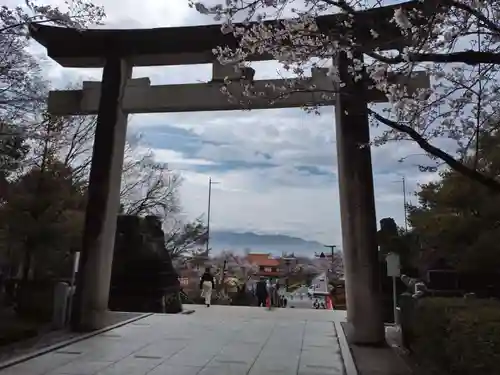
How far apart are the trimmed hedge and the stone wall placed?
331 inches

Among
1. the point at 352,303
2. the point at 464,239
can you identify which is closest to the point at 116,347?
the point at 352,303

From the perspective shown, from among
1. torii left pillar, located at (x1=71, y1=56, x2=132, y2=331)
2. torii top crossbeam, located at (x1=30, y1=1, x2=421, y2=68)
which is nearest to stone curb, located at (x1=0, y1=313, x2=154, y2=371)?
torii left pillar, located at (x1=71, y1=56, x2=132, y2=331)

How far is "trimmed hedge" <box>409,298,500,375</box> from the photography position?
12.9 ft

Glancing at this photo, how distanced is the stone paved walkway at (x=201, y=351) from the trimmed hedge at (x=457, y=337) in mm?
1229

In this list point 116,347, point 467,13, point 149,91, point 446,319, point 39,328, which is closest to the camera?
point 467,13

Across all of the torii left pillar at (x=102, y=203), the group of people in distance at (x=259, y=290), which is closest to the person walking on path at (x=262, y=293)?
the group of people in distance at (x=259, y=290)

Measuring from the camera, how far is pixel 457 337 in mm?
4590

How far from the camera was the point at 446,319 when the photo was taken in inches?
203

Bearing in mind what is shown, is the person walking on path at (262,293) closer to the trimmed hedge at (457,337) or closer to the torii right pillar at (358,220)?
the torii right pillar at (358,220)

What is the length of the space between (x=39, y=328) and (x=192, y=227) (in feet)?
62.0

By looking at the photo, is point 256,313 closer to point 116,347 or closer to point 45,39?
point 116,347

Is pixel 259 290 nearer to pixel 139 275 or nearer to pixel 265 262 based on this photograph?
pixel 139 275

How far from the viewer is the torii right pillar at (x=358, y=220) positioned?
27.1 feet

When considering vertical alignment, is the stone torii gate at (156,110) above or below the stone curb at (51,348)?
above
